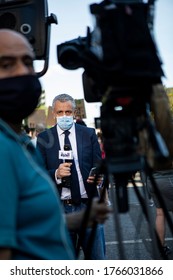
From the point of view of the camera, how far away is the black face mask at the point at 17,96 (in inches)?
54.1

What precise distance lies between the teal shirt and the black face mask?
136 mm

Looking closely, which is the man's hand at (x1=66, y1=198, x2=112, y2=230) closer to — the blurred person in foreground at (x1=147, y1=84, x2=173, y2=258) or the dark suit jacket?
the blurred person in foreground at (x1=147, y1=84, x2=173, y2=258)

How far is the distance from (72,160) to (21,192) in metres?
1.67

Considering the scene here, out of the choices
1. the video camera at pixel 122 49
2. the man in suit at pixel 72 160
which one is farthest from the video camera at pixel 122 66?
the man in suit at pixel 72 160

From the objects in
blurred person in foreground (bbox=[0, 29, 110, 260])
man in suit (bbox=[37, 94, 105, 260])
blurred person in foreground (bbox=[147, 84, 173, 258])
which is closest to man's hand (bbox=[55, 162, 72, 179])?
man in suit (bbox=[37, 94, 105, 260])

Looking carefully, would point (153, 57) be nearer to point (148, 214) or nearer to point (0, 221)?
point (148, 214)

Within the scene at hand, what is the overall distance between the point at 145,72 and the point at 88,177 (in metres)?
1.71

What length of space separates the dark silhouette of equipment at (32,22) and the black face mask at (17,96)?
108 cm

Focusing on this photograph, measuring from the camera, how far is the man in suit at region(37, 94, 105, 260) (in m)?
2.77

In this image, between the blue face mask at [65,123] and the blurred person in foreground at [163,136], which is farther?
the blue face mask at [65,123]

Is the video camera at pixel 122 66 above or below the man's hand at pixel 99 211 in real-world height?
above

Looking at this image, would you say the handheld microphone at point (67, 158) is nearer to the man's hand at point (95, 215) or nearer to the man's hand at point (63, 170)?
the man's hand at point (63, 170)

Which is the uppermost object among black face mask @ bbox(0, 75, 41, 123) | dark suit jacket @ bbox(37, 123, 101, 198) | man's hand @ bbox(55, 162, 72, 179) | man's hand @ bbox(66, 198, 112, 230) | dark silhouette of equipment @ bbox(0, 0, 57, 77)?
dark silhouette of equipment @ bbox(0, 0, 57, 77)
